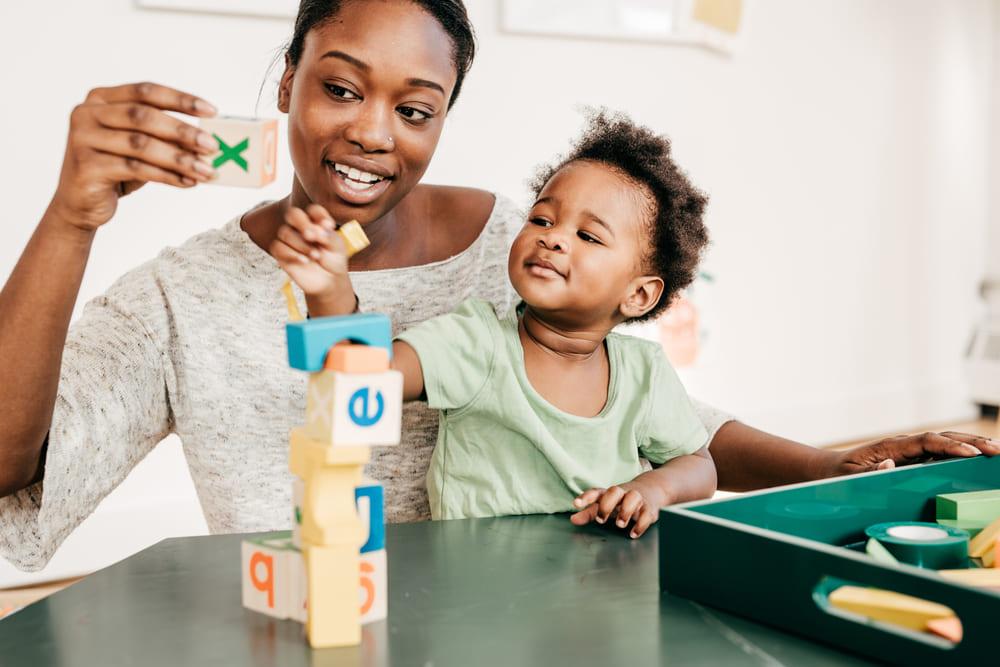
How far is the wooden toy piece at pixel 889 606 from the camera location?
0.59 meters

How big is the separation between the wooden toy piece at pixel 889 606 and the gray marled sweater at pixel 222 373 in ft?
2.07

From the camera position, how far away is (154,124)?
78cm

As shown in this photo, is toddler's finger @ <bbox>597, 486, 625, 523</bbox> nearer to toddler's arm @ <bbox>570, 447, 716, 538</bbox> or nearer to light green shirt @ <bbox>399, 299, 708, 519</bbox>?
toddler's arm @ <bbox>570, 447, 716, 538</bbox>

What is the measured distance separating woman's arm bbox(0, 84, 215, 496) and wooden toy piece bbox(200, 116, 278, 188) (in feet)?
0.03

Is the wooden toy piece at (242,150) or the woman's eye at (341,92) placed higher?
the woman's eye at (341,92)

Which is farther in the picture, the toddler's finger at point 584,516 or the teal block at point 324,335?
the toddler's finger at point 584,516

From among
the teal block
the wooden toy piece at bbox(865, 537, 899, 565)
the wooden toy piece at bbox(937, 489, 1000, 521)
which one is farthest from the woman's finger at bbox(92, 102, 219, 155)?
the wooden toy piece at bbox(937, 489, 1000, 521)

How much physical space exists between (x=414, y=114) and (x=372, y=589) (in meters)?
0.64

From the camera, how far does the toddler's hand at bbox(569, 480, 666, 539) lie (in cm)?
89

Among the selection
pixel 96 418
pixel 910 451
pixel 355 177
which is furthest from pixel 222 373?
pixel 910 451

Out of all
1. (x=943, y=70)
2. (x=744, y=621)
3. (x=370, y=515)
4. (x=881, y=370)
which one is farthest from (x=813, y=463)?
(x=943, y=70)

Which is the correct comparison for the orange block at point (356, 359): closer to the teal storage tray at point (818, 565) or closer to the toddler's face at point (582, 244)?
the teal storage tray at point (818, 565)

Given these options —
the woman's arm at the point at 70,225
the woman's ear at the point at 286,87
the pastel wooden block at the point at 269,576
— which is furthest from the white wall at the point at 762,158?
the pastel wooden block at the point at 269,576

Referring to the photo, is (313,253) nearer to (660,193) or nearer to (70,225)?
(70,225)
